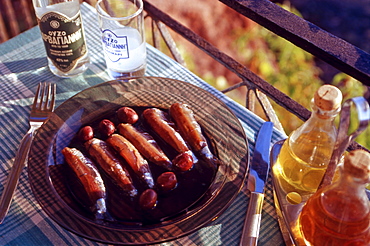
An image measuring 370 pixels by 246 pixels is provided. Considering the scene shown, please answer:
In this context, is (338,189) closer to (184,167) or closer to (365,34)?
(184,167)

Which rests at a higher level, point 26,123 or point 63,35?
point 63,35

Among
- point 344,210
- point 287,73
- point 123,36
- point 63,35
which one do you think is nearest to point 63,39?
point 63,35

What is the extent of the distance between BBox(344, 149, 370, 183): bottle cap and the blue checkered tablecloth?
26 cm

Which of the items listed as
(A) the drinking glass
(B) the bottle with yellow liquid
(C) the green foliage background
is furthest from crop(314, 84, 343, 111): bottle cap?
(C) the green foliage background

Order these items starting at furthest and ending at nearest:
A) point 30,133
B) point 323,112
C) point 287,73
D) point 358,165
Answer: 1. point 287,73
2. point 30,133
3. point 323,112
4. point 358,165

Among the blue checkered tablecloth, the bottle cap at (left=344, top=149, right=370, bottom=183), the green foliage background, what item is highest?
the bottle cap at (left=344, top=149, right=370, bottom=183)

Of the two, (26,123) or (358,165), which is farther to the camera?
(26,123)

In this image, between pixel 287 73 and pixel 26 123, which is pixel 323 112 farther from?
pixel 287 73

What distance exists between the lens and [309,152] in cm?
70

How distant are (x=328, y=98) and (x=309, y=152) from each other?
4.8 inches

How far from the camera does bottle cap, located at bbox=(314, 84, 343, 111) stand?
61 cm

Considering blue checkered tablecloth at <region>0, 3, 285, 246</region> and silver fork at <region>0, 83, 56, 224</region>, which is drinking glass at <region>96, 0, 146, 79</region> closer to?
blue checkered tablecloth at <region>0, 3, 285, 246</region>

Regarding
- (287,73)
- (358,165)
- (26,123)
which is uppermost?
(358,165)

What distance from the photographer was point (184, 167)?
2.56 feet
